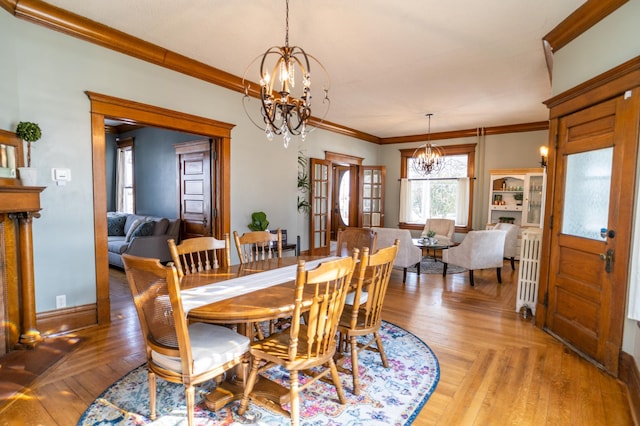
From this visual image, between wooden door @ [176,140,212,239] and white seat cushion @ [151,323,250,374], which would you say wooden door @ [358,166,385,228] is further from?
white seat cushion @ [151,323,250,374]

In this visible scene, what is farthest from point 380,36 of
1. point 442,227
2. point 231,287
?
point 442,227

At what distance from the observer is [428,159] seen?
21.4 feet

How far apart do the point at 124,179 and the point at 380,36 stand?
6519 millimetres

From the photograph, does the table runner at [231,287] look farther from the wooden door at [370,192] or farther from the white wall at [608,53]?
the wooden door at [370,192]

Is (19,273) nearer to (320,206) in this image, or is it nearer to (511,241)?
(320,206)

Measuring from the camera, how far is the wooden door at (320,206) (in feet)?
21.3

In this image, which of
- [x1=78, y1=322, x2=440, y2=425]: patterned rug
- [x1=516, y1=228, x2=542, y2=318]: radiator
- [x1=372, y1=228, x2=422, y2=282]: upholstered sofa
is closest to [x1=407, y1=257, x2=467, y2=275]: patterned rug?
[x1=372, y1=228, x2=422, y2=282]: upholstered sofa

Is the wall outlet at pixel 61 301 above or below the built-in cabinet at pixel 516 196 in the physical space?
below

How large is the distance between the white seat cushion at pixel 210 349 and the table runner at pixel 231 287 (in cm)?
22

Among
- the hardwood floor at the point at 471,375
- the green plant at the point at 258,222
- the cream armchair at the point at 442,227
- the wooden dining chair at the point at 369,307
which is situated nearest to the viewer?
the hardwood floor at the point at 471,375

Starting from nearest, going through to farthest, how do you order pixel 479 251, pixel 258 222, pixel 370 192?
pixel 258 222 < pixel 479 251 < pixel 370 192

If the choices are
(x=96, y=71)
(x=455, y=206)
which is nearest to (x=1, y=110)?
(x=96, y=71)

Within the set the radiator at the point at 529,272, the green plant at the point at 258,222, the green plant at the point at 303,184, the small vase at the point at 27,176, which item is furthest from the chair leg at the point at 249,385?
the green plant at the point at 303,184

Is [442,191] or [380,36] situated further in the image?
[442,191]
